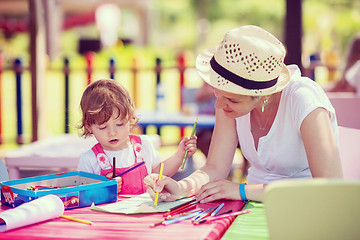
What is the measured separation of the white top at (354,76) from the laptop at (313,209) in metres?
4.95

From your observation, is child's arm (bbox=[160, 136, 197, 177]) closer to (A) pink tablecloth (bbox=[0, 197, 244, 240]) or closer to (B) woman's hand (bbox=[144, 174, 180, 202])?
(B) woman's hand (bbox=[144, 174, 180, 202])

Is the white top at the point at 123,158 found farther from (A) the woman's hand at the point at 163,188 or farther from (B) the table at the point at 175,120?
(B) the table at the point at 175,120

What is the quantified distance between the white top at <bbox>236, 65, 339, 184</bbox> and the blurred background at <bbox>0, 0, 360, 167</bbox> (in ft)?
2.82

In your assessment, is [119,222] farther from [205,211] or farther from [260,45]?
[260,45]

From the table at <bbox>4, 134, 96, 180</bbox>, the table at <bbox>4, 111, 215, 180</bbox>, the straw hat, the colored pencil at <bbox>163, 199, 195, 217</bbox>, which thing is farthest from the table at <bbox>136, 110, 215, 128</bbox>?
the colored pencil at <bbox>163, 199, 195, 217</bbox>

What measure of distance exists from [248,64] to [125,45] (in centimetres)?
2334

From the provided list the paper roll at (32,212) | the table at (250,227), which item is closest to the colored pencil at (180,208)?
the table at (250,227)

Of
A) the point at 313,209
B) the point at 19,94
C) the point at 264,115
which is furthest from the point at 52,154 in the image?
the point at 19,94

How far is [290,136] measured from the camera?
2.11 metres

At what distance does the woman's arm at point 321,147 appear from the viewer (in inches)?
72.1

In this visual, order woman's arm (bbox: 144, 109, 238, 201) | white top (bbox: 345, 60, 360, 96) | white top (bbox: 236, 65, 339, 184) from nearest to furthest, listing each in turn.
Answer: white top (bbox: 236, 65, 339, 184)
woman's arm (bbox: 144, 109, 238, 201)
white top (bbox: 345, 60, 360, 96)

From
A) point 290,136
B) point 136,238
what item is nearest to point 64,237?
point 136,238

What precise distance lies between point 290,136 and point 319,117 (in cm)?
23

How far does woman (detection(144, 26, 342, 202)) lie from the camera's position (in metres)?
1.88
